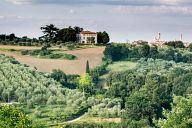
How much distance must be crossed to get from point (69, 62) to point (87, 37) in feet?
54.0

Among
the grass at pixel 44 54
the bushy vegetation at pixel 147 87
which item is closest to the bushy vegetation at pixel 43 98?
the bushy vegetation at pixel 147 87

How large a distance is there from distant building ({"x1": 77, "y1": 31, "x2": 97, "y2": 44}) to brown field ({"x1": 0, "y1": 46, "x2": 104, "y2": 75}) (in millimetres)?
9432

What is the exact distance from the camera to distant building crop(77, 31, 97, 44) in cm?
9925

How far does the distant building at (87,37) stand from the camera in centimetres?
9925

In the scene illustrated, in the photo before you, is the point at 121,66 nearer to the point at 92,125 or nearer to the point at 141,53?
the point at 141,53

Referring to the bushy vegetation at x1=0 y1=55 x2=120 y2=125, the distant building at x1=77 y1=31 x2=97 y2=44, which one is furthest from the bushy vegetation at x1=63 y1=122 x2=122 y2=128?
the distant building at x1=77 y1=31 x2=97 y2=44

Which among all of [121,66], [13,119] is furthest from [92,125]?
[121,66]

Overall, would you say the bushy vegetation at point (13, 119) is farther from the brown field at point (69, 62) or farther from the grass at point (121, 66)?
the grass at point (121, 66)

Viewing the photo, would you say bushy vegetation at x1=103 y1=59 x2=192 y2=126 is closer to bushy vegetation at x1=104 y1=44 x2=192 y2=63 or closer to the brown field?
bushy vegetation at x1=104 y1=44 x2=192 y2=63

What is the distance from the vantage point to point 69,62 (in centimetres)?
8519

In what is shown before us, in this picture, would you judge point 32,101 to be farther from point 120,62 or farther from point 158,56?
point 158,56

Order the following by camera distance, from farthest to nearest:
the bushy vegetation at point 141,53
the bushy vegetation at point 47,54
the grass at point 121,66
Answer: the bushy vegetation at point 141,53 < the bushy vegetation at point 47,54 < the grass at point 121,66

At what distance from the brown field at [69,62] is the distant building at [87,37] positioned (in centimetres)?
943

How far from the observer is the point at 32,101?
199ft
